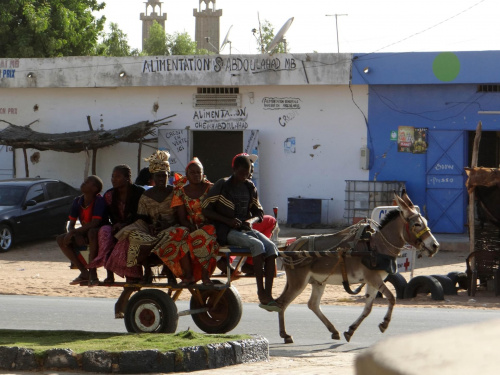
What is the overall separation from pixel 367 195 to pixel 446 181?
2213 mm

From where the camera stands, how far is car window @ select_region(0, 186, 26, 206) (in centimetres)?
2170

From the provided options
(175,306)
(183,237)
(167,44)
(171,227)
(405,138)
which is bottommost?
(175,306)

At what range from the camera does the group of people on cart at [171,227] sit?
339 inches

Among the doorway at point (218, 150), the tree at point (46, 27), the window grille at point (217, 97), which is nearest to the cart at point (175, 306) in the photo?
the window grille at point (217, 97)

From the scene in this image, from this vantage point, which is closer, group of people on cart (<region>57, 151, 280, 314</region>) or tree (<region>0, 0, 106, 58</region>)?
group of people on cart (<region>57, 151, 280, 314</region>)

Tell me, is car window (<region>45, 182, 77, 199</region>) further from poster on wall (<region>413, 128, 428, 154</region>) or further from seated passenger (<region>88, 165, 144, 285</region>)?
seated passenger (<region>88, 165, 144, 285</region>)

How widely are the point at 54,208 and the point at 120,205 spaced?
1379cm

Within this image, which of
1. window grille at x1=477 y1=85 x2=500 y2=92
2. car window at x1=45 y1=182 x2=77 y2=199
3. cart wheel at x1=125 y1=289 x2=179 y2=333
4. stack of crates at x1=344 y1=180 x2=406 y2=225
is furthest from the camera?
stack of crates at x1=344 y1=180 x2=406 y2=225

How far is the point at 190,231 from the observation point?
8.72 m

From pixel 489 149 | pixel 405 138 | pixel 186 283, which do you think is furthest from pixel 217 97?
pixel 186 283

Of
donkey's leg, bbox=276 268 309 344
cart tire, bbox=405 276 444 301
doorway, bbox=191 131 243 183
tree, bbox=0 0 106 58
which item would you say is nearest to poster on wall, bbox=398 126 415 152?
doorway, bbox=191 131 243 183

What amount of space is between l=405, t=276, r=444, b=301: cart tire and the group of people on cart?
5203 millimetres

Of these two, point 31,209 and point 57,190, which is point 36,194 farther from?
point 57,190

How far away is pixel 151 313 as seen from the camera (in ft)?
28.7
